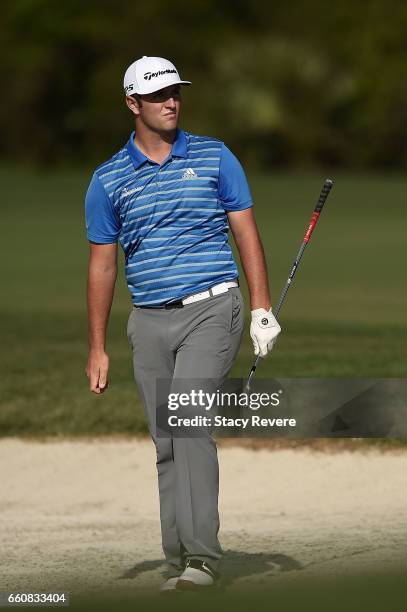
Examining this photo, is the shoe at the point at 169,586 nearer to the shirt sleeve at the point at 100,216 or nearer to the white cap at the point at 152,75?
the shirt sleeve at the point at 100,216

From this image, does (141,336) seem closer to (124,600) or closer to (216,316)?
(216,316)

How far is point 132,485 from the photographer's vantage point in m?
10.4

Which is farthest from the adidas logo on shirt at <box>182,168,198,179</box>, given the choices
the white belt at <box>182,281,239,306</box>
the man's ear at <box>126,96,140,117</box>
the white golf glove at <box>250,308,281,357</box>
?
the white golf glove at <box>250,308,281,357</box>

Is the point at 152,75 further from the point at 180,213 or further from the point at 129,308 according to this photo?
the point at 129,308

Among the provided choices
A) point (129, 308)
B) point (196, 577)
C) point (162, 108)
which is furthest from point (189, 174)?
point (129, 308)

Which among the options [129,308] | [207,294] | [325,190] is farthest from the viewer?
[129,308]

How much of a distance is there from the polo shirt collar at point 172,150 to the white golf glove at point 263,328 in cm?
70

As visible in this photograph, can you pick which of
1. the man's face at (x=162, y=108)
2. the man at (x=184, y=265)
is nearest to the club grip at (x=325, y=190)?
the man at (x=184, y=265)

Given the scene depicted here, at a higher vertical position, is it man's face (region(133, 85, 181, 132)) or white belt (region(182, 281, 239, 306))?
man's face (region(133, 85, 181, 132))

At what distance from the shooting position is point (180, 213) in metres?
6.80

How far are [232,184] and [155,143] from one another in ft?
1.16

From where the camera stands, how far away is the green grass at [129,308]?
511 inches

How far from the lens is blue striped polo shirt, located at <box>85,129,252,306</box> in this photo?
6.81 m

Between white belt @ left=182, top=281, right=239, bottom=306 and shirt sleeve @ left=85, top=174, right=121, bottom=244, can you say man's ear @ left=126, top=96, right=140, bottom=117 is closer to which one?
shirt sleeve @ left=85, top=174, right=121, bottom=244
